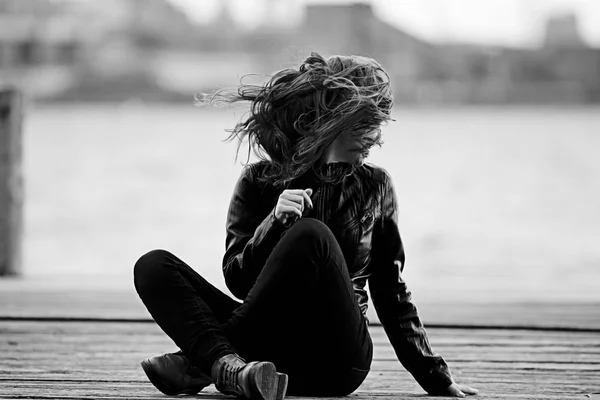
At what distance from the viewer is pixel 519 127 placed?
171ft

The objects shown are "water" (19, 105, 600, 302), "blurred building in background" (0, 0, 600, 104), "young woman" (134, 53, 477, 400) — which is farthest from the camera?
"blurred building in background" (0, 0, 600, 104)

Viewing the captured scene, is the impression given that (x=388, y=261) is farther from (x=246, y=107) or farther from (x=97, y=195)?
(x=97, y=195)

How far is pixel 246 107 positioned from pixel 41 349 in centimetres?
121

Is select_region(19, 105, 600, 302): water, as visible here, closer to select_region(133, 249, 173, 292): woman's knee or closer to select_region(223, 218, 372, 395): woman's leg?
select_region(223, 218, 372, 395): woman's leg

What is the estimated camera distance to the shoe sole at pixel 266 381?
208 centimetres

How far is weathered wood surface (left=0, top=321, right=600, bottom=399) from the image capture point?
250 cm

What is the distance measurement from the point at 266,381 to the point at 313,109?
24.0 inches

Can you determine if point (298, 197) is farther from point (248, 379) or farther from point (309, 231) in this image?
point (248, 379)

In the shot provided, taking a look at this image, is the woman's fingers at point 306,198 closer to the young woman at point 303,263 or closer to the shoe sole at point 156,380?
the young woman at point 303,263

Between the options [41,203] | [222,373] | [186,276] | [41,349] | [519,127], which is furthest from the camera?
[519,127]

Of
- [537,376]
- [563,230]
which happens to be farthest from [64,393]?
[563,230]

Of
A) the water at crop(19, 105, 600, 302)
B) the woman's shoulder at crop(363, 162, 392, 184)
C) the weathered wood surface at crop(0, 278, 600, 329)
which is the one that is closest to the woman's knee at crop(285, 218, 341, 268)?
the woman's shoulder at crop(363, 162, 392, 184)

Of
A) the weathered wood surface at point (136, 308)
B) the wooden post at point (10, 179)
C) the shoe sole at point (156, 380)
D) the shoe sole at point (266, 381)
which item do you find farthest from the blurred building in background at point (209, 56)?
the shoe sole at point (266, 381)

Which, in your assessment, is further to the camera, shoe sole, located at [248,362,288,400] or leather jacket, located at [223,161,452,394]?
leather jacket, located at [223,161,452,394]
